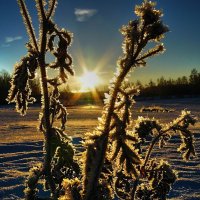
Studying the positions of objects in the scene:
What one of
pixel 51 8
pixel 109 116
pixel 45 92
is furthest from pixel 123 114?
pixel 51 8

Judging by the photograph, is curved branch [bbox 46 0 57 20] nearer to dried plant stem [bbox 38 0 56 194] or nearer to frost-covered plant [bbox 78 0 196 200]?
dried plant stem [bbox 38 0 56 194]

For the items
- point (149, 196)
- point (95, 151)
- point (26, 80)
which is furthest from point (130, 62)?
point (149, 196)

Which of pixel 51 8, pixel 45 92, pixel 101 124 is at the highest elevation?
pixel 51 8

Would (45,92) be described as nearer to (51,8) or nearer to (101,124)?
(51,8)

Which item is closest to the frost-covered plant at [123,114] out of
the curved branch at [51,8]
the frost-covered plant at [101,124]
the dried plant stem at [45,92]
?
the frost-covered plant at [101,124]

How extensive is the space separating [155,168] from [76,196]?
1.00m

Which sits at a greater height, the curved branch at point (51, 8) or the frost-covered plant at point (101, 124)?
the curved branch at point (51, 8)

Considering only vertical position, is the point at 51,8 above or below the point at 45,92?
above

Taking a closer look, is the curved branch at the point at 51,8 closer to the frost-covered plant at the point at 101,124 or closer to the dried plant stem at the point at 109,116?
the frost-covered plant at the point at 101,124

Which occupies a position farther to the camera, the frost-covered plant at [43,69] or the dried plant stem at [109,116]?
the frost-covered plant at [43,69]

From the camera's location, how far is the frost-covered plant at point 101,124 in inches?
52.8

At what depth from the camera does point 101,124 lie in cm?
145

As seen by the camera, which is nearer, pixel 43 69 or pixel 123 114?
pixel 123 114

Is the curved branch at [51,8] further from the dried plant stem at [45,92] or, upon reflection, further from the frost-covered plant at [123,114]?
the frost-covered plant at [123,114]
